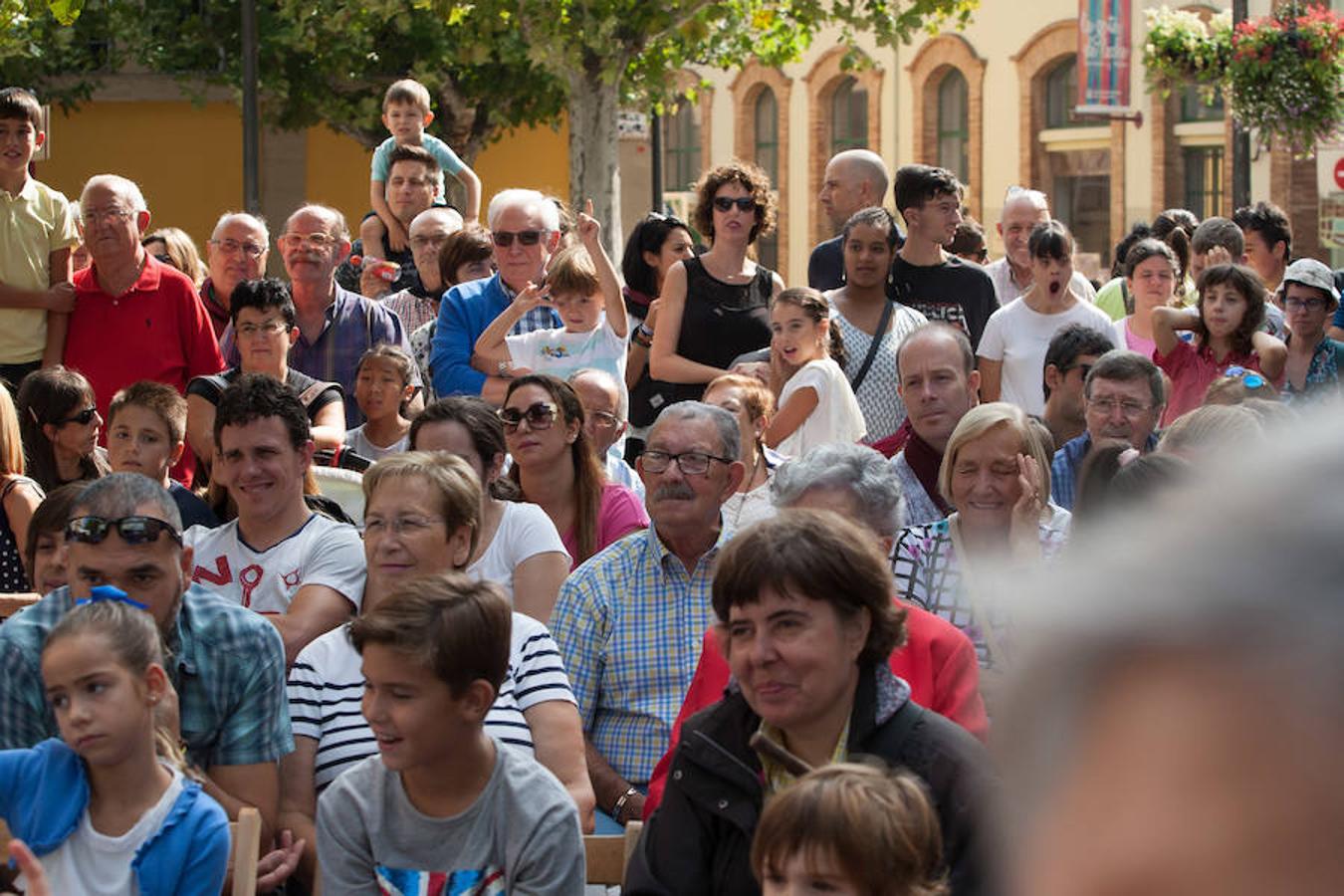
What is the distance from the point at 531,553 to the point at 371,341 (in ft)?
10.1

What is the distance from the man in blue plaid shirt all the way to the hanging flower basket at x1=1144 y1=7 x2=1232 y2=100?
1740cm

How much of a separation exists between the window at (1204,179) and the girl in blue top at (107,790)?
28.4 metres

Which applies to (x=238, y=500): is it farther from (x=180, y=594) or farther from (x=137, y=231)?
(x=137, y=231)

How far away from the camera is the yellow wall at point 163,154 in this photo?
23.1m

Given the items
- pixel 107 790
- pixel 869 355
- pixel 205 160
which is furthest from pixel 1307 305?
pixel 205 160

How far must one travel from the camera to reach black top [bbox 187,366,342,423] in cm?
741

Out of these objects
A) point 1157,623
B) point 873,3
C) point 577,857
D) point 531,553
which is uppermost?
point 873,3

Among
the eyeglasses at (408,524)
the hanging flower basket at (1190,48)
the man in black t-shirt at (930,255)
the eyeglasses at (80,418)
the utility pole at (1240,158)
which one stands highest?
the hanging flower basket at (1190,48)

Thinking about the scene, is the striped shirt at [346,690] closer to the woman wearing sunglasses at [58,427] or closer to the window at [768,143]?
the woman wearing sunglasses at [58,427]

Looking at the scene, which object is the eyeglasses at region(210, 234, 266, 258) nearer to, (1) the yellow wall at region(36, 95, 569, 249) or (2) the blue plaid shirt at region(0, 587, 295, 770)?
(2) the blue plaid shirt at region(0, 587, 295, 770)

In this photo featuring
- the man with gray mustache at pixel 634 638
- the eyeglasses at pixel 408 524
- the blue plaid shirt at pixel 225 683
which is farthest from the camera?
the man with gray mustache at pixel 634 638

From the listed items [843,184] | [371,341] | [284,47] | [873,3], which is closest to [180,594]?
[371,341]

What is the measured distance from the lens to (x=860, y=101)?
129 ft

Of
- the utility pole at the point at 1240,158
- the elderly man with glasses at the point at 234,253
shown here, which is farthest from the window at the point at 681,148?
the elderly man with glasses at the point at 234,253
